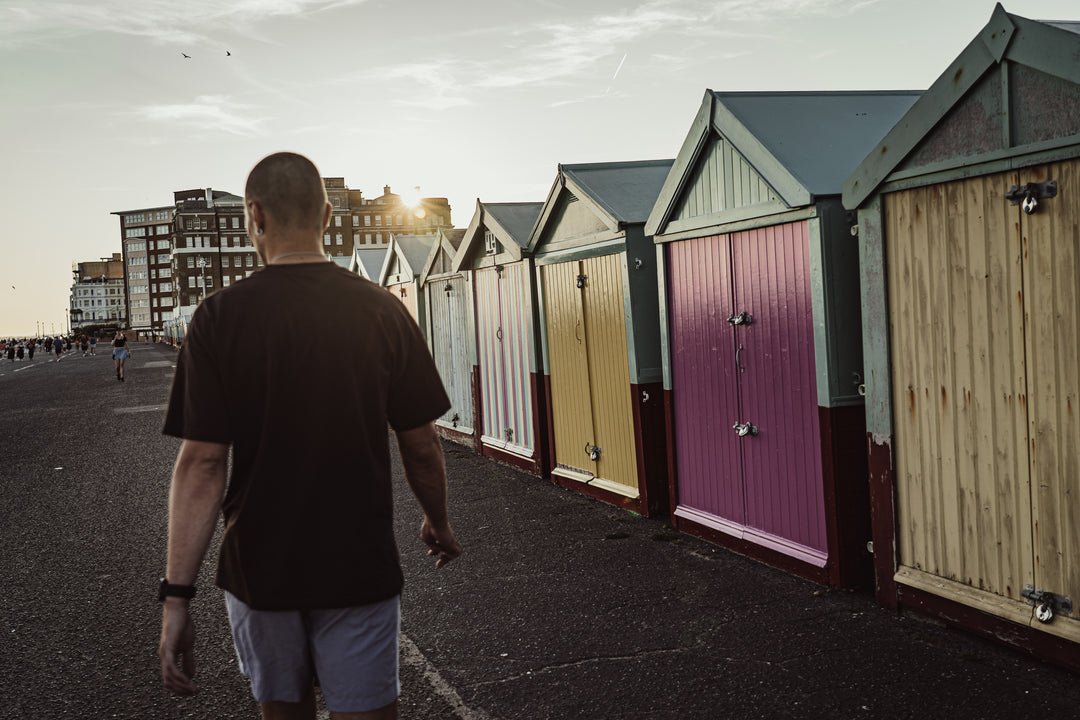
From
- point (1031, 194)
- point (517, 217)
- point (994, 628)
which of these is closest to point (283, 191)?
point (1031, 194)

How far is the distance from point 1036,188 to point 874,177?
3.22ft

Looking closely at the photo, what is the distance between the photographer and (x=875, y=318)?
4973 millimetres

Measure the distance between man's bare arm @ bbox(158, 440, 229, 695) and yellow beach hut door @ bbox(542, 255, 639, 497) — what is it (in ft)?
19.1

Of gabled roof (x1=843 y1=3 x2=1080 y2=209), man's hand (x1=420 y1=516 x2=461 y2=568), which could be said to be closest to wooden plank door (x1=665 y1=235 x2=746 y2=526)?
A: gabled roof (x1=843 y1=3 x2=1080 y2=209)

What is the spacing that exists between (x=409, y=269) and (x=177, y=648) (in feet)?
40.6

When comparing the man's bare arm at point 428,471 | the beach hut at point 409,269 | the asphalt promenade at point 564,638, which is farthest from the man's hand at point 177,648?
the beach hut at point 409,269

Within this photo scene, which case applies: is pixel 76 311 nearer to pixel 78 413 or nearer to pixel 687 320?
pixel 78 413

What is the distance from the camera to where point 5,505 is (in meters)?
9.38

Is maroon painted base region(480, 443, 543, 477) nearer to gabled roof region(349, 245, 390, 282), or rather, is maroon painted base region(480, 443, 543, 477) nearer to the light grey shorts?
gabled roof region(349, 245, 390, 282)

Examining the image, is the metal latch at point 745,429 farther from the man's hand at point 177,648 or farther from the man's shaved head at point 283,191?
the man's hand at point 177,648

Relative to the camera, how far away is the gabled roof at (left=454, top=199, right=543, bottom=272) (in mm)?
9914

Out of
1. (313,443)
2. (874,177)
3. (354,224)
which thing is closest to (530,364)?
(874,177)

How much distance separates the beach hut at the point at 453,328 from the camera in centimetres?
1209

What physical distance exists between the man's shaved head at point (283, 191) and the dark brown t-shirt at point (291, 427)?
5.8 inches
